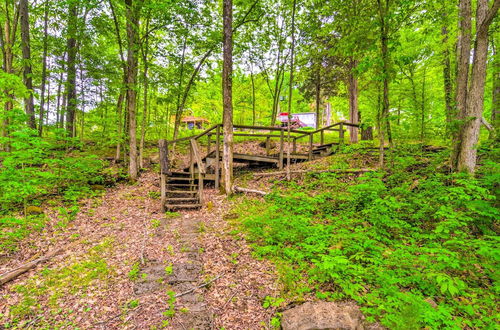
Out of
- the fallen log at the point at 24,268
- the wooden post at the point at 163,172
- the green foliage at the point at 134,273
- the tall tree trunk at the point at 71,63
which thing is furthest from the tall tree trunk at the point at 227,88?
the tall tree trunk at the point at 71,63

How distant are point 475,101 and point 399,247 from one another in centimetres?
394

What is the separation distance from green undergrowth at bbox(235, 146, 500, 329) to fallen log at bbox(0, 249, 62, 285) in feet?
12.8

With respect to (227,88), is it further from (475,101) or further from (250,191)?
(475,101)

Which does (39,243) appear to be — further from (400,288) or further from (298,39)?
(298,39)

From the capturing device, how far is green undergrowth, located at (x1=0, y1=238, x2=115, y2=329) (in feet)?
10.1

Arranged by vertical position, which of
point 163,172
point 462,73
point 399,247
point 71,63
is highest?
point 71,63

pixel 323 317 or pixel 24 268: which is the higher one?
pixel 323 317

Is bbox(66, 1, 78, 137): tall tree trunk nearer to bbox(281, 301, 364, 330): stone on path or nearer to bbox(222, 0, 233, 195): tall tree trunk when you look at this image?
bbox(222, 0, 233, 195): tall tree trunk

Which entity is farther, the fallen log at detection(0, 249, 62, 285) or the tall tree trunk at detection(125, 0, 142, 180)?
the tall tree trunk at detection(125, 0, 142, 180)

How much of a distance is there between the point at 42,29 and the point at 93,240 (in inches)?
524

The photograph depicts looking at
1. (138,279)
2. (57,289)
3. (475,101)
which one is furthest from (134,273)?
(475,101)

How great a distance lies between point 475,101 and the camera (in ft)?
16.6

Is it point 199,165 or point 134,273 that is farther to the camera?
point 199,165

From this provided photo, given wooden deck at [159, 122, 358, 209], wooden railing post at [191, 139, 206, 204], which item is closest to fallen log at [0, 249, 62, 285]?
wooden deck at [159, 122, 358, 209]
